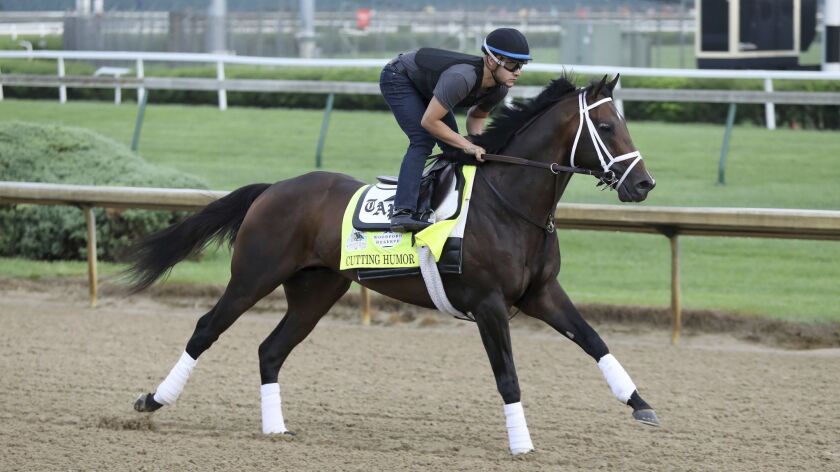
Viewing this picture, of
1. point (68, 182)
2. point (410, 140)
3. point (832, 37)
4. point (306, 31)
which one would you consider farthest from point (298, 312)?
point (306, 31)

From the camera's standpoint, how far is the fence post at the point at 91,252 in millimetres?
8852

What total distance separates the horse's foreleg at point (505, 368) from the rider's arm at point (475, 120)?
37.8 inches

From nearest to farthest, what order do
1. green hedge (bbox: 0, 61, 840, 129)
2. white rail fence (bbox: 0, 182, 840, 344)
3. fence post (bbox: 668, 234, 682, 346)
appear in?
white rail fence (bbox: 0, 182, 840, 344)
fence post (bbox: 668, 234, 682, 346)
green hedge (bbox: 0, 61, 840, 129)

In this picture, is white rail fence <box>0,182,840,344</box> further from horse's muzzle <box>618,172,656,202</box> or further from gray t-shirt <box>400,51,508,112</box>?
gray t-shirt <box>400,51,508,112</box>

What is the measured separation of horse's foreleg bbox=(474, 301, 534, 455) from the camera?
520 cm

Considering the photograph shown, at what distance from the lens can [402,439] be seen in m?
5.57

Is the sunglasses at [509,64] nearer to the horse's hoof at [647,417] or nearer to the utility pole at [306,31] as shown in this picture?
the horse's hoof at [647,417]

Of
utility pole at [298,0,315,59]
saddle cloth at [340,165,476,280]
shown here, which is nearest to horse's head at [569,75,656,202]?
saddle cloth at [340,165,476,280]

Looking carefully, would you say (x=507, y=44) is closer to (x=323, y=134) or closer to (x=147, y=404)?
(x=147, y=404)

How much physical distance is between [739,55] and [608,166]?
9.34 metres

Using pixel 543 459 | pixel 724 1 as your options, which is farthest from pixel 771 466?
pixel 724 1

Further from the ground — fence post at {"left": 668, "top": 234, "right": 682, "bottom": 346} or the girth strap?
the girth strap

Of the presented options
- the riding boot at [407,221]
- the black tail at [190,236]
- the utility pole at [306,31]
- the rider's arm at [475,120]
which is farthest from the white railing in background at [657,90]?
the riding boot at [407,221]

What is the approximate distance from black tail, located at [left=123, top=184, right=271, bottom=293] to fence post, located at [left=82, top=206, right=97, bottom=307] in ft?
8.62
